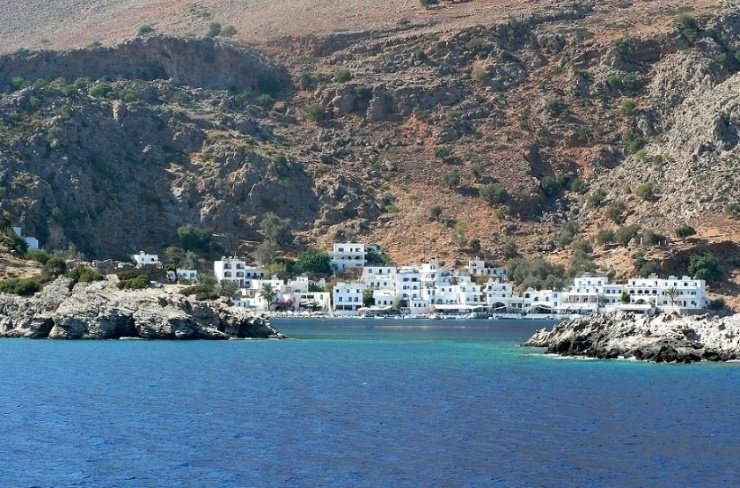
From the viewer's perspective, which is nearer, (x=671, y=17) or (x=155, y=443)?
(x=155, y=443)

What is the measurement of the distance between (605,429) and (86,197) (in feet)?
270

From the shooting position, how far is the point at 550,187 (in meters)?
124

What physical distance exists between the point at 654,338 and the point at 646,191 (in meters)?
56.7

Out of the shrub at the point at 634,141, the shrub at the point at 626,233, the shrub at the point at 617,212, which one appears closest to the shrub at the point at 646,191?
the shrub at the point at 617,212

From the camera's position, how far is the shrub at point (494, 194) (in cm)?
12169

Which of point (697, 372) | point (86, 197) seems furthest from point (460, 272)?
point (697, 372)

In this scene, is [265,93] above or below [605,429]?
above

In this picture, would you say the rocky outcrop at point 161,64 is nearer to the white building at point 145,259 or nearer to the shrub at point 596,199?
the white building at point 145,259

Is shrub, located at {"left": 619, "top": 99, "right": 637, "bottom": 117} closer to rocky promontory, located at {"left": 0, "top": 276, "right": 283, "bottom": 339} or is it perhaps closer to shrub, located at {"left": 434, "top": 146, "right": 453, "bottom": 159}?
shrub, located at {"left": 434, "top": 146, "right": 453, "bottom": 159}

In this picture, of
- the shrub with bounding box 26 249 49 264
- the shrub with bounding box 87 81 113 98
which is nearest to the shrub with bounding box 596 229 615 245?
the shrub with bounding box 26 249 49 264

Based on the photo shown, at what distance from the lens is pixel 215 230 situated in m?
119

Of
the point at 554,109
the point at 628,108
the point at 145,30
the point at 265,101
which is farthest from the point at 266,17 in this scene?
the point at 628,108

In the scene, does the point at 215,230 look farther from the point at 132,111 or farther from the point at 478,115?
the point at 478,115

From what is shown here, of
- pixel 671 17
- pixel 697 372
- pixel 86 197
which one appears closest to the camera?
pixel 697 372
